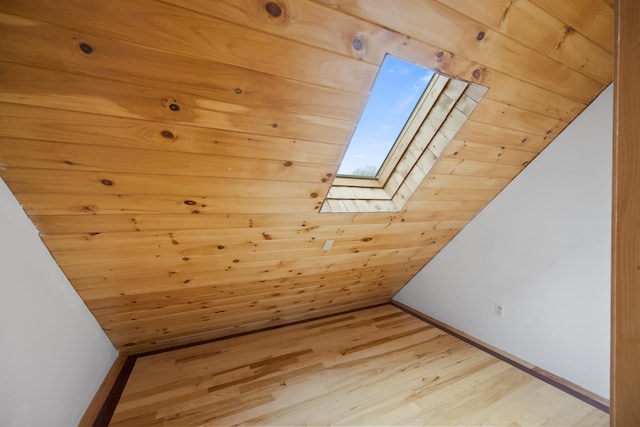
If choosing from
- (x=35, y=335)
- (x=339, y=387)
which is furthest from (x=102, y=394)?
(x=339, y=387)

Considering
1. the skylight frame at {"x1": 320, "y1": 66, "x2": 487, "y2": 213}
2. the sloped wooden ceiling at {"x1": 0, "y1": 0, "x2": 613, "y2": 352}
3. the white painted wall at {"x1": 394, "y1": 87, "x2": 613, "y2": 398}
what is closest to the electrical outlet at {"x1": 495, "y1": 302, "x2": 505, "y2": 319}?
the white painted wall at {"x1": 394, "y1": 87, "x2": 613, "y2": 398}

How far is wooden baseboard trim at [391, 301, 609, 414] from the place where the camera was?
5.01ft

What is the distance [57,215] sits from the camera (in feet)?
3.35

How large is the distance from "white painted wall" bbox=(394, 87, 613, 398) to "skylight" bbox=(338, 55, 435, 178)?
0.98m

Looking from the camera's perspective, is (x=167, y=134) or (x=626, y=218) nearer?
(x=626, y=218)

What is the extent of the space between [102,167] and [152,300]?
3.51ft

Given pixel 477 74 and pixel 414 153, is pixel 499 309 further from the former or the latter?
pixel 477 74

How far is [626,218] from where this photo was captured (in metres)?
0.38

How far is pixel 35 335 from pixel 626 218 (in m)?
1.83

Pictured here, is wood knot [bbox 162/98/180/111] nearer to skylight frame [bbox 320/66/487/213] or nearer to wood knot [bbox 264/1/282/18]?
wood knot [bbox 264/1/282/18]

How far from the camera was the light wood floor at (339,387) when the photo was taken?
148 cm

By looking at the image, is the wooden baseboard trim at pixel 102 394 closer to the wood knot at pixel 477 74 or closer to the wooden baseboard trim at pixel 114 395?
the wooden baseboard trim at pixel 114 395

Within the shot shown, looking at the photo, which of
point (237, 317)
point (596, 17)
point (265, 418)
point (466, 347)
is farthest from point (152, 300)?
point (596, 17)

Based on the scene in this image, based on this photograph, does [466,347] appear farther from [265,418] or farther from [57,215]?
[57,215]
